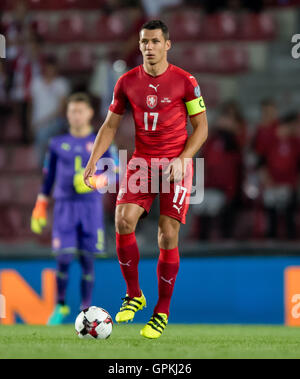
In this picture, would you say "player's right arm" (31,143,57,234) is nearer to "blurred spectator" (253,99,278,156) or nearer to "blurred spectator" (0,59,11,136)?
"blurred spectator" (253,99,278,156)

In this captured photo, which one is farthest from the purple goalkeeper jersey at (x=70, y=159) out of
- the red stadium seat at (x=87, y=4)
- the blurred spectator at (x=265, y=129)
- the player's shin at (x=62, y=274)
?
the red stadium seat at (x=87, y=4)

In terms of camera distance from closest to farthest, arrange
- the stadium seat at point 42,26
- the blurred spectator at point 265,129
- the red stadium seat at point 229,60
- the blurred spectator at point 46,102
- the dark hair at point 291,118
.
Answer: the blurred spectator at point 265,129 → the dark hair at point 291,118 → the blurred spectator at point 46,102 → the red stadium seat at point 229,60 → the stadium seat at point 42,26

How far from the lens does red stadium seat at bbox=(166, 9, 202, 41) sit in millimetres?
11625

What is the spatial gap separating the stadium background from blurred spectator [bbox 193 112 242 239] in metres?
0.02

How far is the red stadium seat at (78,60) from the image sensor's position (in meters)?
12.0

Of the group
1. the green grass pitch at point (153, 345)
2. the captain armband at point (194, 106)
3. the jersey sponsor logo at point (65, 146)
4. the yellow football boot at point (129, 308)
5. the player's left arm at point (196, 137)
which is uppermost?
the captain armband at point (194, 106)

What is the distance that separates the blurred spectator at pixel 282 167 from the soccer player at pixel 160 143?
3.81 m

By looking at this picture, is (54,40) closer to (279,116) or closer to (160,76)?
(279,116)

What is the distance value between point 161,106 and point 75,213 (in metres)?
2.18

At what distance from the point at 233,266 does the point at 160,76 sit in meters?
3.15

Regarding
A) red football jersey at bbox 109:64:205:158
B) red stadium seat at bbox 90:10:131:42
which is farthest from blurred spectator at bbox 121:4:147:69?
red football jersey at bbox 109:64:205:158

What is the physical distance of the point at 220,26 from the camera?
37.9 ft

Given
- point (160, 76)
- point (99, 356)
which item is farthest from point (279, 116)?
point (99, 356)

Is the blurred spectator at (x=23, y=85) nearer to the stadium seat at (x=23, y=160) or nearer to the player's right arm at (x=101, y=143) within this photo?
the stadium seat at (x=23, y=160)
